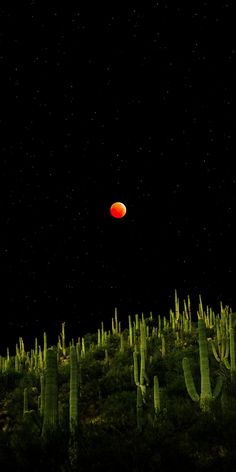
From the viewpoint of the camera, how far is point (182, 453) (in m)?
7.55

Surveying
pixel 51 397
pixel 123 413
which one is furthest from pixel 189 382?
pixel 51 397

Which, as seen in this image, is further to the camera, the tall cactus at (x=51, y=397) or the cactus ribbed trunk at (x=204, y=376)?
the cactus ribbed trunk at (x=204, y=376)

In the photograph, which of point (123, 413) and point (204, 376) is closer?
point (204, 376)

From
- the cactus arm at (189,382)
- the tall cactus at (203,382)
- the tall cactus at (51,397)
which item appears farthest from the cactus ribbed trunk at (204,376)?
the tall cactus at (51,397)

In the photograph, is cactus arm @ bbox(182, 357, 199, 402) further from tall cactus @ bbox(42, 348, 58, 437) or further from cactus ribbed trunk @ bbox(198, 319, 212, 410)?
tall cactus @ bbox(42, 348, 58, 437)

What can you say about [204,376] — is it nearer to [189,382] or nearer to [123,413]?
[189,382]

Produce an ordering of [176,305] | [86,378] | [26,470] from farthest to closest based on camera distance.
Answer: [176,305], [86,378], [26,470]

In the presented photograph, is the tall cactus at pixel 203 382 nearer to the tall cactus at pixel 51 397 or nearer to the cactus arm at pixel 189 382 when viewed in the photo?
the cactus arm at pixel 189 382

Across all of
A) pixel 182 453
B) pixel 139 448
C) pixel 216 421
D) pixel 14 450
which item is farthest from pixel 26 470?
pixel 216 421

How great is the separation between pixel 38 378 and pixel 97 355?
2198 millimetres

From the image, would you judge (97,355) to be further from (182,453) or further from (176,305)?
(182,453)

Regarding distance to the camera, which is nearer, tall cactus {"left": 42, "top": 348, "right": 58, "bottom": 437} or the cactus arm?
tall cactus {"left": 42, "top": 348, "right": 58, "bottom": 437}

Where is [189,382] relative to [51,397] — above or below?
above

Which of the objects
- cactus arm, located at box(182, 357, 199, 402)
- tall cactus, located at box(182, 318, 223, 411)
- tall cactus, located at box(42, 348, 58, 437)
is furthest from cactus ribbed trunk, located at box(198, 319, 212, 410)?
tall cactus, located at box(42, 348, 58, 437)
